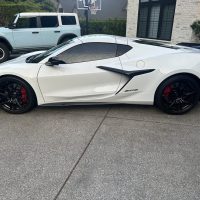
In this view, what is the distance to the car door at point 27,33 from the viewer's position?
8992mm

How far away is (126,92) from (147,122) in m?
0.62

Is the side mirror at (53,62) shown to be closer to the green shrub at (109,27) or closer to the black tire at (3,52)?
the black tire at (3,52)

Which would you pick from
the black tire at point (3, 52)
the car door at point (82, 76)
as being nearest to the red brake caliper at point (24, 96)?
the car door at point (82, 76)

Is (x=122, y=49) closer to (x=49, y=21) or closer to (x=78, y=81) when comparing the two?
(x=78, y=81)

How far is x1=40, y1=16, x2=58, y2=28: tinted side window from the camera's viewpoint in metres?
A: 9.47

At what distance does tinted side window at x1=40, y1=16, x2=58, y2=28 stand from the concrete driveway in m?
6.34

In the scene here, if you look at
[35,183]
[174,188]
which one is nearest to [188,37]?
[174,188]

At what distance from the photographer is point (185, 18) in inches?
352

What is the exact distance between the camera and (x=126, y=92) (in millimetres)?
3963

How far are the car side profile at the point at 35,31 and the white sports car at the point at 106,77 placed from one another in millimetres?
5398

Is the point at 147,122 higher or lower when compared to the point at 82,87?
lower

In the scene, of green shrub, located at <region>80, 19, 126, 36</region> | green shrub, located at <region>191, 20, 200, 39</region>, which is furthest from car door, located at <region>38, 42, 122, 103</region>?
green shrub, located at <region>80, 19, 126, 36</region>

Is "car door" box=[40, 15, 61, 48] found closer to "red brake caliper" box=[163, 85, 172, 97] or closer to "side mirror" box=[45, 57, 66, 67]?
"side mirror" box=[45, 57, 66, 67]

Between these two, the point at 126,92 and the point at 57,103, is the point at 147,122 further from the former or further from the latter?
the point at 57,103
